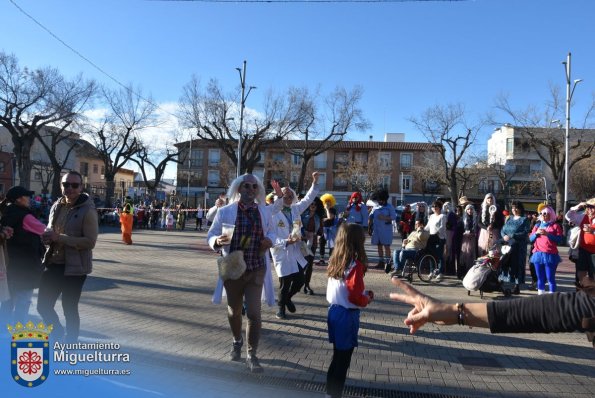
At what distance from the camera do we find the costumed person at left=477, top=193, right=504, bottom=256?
9688 mm

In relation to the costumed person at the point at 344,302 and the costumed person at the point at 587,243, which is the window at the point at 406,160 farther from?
the costumed person at the point at 344,302

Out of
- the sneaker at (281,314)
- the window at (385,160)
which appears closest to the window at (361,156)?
the window at (385,160)

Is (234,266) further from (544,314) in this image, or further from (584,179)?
(584,179)

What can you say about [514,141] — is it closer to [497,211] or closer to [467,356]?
[497,211]

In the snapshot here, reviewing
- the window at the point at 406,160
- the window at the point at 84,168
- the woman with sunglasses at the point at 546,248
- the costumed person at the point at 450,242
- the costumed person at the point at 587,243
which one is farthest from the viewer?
the window at the point at 84,168

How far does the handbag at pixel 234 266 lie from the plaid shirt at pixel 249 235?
6.6 inches

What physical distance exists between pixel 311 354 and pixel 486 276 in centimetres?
439

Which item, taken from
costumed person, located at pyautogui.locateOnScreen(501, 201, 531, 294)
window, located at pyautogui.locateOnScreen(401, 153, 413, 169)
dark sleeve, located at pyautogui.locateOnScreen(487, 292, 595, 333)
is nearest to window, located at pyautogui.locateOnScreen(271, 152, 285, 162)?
window, located at pyautogui.locateOnScreen(401, 153, 413, 169)

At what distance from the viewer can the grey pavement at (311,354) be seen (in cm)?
451

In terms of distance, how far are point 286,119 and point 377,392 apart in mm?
35350

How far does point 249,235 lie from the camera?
195 inches

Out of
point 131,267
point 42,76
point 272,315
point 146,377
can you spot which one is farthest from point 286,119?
point 146,377

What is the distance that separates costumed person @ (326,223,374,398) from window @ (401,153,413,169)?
64.9 meters

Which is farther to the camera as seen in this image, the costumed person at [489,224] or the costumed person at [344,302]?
the costumed person at [489,224]
